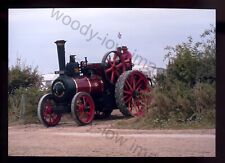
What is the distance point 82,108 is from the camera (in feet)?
24.5

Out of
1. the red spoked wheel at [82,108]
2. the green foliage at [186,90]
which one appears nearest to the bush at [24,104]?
the red spoked wheel at [82,108]

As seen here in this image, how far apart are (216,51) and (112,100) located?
3.94 ft

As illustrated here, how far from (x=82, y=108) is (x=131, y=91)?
546mm

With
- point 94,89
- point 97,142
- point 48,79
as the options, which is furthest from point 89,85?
point 97,142

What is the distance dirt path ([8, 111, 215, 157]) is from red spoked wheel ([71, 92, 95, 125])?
0.08 m

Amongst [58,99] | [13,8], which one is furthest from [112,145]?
[13,8]

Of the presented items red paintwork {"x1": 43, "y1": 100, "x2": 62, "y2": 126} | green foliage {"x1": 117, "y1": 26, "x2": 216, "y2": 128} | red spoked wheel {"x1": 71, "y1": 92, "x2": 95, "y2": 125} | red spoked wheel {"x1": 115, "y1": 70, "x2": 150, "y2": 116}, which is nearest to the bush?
red paintwork {"x1": 43, "y1": 100, "x2": 62, "y2": 126}

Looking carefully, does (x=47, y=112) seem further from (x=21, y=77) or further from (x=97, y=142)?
(x=97, y=142)

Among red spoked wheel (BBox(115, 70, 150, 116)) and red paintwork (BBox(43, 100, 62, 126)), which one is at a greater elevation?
red spoked wheel (BBox(115, 70, 150, 116))

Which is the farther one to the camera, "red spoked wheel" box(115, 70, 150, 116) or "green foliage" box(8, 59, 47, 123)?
"red spoked wheel" box(115, 70, 150, 116)

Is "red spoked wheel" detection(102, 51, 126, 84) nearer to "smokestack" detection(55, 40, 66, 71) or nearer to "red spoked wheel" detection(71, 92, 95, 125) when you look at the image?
"red spoked wheel" detection(71, 92, 95, 125)

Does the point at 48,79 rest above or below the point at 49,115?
above

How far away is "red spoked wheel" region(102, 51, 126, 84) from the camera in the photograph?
7.43 metres
